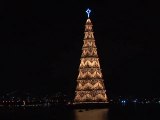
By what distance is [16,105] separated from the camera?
161m

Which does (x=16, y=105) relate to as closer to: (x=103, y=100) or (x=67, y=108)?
(x=67, y=108)

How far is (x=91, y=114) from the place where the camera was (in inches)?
4006

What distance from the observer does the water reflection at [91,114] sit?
91.7 m

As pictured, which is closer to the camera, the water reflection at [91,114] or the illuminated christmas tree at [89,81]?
the water reflection at [91,114]

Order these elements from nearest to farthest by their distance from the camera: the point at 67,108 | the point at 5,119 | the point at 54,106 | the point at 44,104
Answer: the point at 5,119
the point at 67,108
the point at 54,106
the point at 44,104

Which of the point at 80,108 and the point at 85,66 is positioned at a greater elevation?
the point at 85,66

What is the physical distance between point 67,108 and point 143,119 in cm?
2841

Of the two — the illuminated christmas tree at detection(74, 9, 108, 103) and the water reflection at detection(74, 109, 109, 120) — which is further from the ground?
the illuminated christmas tree at detection(74, 9, 108, 103)

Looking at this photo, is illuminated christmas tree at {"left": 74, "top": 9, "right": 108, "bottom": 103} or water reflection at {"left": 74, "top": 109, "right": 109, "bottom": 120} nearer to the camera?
water reflection at {"left": 74, "top": 109, "right": 109, "bottom": 120}

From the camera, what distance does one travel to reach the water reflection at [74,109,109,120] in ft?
301

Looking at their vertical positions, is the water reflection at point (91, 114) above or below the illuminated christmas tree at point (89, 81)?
below

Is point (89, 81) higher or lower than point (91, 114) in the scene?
higher

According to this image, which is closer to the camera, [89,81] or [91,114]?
[91,114]

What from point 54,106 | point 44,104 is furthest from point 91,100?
point 44,104
